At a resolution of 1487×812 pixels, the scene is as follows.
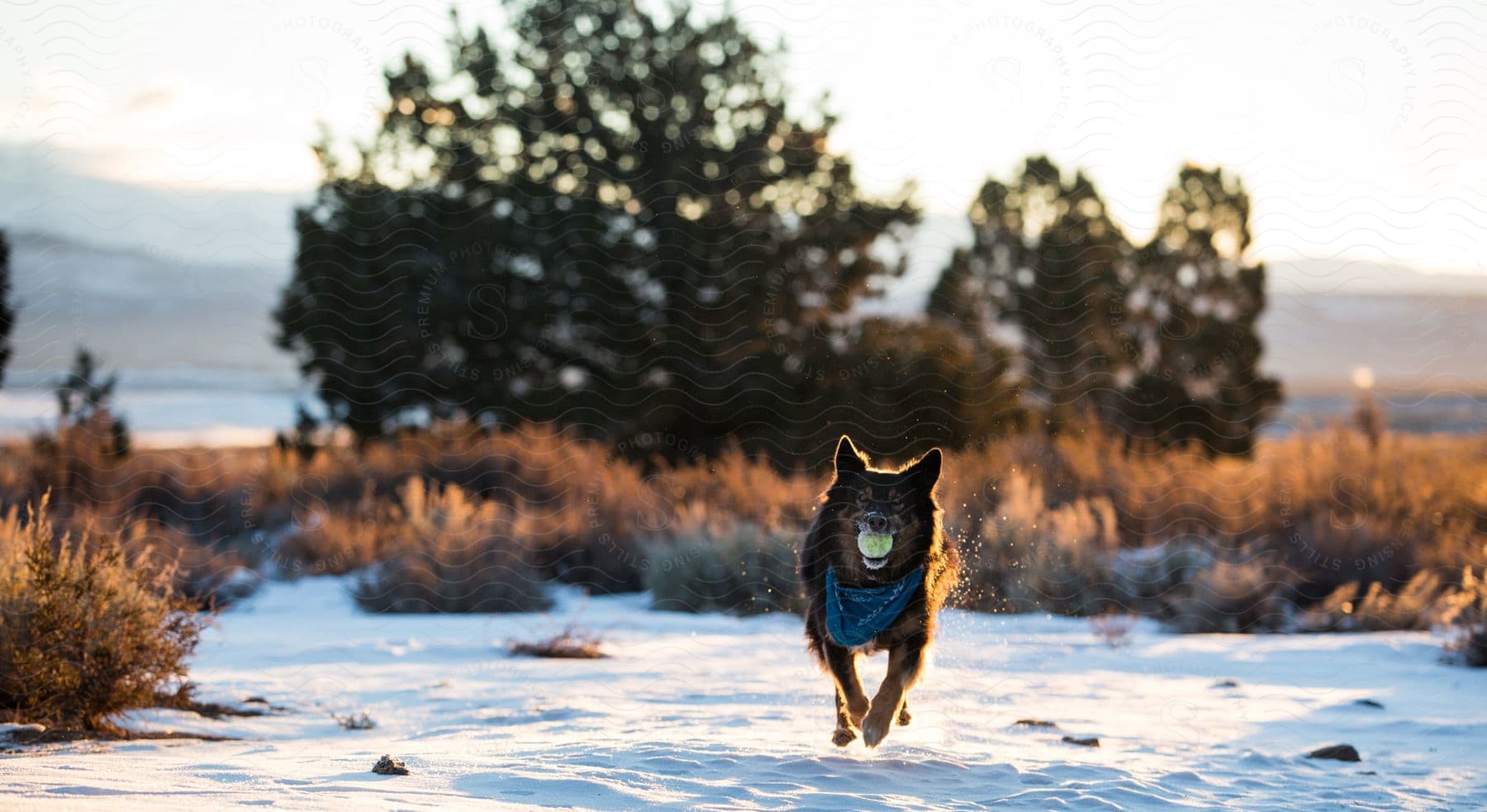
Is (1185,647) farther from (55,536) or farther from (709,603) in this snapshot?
(55,536)

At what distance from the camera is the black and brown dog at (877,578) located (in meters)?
6.05

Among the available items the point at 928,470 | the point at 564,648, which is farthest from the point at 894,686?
the point at 564,648

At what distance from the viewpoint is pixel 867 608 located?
611 centimetres

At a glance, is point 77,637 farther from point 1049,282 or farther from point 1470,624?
point 1049,282

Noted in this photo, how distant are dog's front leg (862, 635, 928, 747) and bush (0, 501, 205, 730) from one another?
3.80 metres

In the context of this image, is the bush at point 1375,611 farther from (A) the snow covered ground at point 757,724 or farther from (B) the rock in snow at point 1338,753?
(B) the rock in snow at point 1338,753

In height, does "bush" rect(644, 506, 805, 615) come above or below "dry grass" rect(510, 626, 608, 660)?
above

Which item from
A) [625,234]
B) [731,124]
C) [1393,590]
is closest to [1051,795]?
[1393,590]

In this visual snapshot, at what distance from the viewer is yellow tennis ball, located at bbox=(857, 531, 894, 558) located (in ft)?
19.6

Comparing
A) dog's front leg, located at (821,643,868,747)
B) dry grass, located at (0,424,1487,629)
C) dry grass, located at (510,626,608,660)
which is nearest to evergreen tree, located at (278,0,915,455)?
dry grass, located at (0,424,1487,629)

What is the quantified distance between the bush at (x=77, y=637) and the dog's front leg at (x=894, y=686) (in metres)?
3.80

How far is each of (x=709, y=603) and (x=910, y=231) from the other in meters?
14.3

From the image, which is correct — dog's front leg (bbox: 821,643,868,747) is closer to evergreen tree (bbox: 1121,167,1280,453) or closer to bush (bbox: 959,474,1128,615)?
bush (bbox: 959,474,1128,615)

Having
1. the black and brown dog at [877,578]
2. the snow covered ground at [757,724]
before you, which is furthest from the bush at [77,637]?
the black and brown dog at [877,578]
